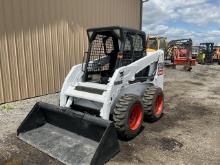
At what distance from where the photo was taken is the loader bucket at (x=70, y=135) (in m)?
4.07

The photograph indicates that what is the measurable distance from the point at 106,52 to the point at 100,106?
1.61 metres

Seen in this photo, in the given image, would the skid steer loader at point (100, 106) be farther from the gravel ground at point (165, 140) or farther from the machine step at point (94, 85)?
the gravel ground at point (165, 140)

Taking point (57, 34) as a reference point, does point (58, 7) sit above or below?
above

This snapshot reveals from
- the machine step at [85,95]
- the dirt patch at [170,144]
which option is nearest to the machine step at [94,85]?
the machine step at [85,95]

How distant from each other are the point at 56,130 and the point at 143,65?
2.46 metres

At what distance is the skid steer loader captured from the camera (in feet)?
14.2

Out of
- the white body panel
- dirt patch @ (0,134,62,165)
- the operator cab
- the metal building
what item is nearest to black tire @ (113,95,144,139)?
the white body panel

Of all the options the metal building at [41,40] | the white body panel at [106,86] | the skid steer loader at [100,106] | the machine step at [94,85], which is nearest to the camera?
the skid steer loader at [100,106]

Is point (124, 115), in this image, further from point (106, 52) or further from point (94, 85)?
point (106, 52)

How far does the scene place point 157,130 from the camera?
18.6ft

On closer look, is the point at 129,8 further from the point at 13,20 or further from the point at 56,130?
the point at 56,130

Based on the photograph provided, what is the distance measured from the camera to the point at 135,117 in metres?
5.27

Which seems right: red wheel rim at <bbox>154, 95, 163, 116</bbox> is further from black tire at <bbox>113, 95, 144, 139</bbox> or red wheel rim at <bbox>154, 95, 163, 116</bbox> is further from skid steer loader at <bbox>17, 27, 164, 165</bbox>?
black tire at <bbox>113, 95, 144, 139</bbox>

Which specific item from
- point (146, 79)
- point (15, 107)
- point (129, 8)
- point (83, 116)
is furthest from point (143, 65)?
point (129, 8)
